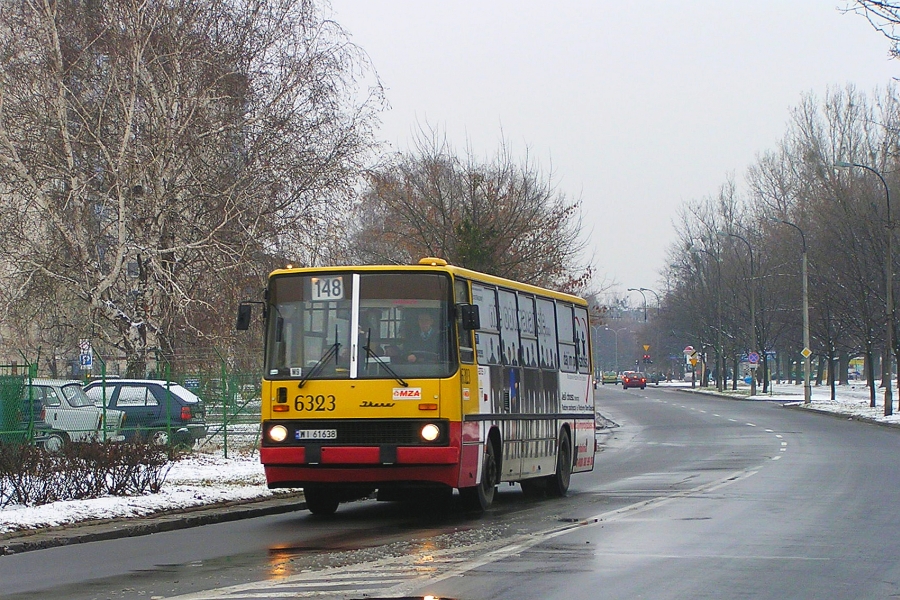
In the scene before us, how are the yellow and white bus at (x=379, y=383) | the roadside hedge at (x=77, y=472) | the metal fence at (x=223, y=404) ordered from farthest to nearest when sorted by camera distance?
1. the metal fence at (x=223, y=404)
2. the roadside hedge at (x=77, y=472)
3. the yellow and white bus at (x=379, y=383)

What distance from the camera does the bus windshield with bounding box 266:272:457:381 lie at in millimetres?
15758

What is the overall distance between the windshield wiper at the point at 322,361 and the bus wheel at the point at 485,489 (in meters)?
2.35

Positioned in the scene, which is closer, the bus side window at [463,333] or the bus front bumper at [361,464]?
the bus front bumper at [361,464]

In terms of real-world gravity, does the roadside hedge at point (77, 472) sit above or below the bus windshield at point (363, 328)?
below

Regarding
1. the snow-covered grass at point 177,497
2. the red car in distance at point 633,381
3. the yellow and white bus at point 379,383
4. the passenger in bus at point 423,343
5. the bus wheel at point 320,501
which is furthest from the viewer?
the red car in distance at point 633,381

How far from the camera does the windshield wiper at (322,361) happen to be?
15836 mm

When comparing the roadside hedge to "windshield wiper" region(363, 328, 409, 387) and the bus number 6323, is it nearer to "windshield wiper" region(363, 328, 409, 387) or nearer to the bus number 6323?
the bus number 6323

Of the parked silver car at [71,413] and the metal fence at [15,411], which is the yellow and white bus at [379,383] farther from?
the parked silver car at [71,413]

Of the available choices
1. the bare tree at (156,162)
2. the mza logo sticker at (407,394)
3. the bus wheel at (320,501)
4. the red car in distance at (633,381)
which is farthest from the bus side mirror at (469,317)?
the red car in distance at (633,381)

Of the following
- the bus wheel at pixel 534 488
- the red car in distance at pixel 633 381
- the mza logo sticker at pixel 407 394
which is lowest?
the bus wheel at pixel 534 488

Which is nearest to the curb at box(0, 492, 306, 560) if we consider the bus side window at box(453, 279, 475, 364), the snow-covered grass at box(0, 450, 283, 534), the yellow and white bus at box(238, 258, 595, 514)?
the snow-covered grass at box(0, 450, 283, 534)

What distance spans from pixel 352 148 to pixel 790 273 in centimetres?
4404

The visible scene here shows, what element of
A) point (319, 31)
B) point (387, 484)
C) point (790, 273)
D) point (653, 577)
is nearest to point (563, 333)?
point (387, 484)

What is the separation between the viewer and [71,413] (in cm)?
2562
